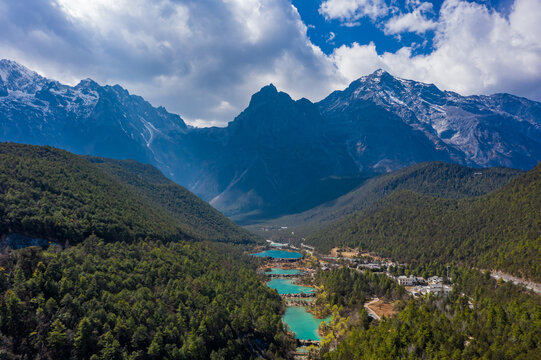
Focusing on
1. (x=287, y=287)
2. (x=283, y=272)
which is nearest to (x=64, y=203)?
(x=287, y=287)

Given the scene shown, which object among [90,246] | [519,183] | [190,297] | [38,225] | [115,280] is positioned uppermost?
[519,183]

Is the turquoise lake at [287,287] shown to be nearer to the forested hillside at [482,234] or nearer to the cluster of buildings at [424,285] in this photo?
the cluster of buildings at [424,285]

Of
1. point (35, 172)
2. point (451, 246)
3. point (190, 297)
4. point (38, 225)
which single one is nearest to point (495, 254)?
point (451, 246)

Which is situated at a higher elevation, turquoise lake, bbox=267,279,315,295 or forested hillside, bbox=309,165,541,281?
forested hillside, bbox=309,165,541,281

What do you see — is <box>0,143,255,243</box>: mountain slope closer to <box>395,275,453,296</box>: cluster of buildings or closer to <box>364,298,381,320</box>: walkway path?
<box>364,298,381,320</box>: walkway path

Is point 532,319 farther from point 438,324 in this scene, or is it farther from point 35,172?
point 35,172

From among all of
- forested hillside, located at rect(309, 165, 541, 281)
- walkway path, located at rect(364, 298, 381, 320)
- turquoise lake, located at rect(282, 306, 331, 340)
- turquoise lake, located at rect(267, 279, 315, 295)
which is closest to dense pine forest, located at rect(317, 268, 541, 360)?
walkway path, located at rect(364, 298, 381, 320)

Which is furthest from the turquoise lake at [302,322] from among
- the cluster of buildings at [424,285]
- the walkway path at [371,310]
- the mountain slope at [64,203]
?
the mountain slope at [64,203]

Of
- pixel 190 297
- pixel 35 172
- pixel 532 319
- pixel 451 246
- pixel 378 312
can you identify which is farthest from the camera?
pixel 451 246
